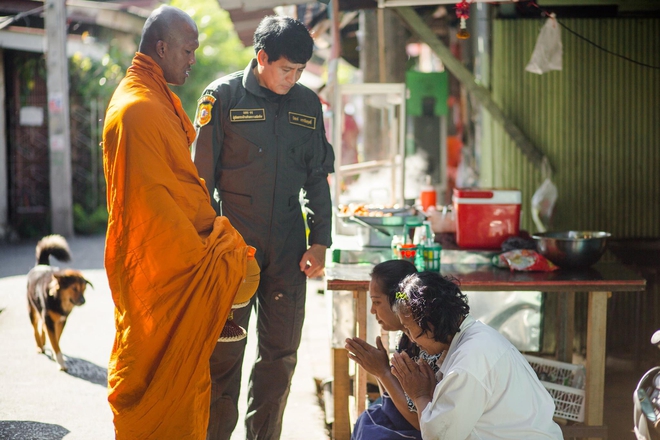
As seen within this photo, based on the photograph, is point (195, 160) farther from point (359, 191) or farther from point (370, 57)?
point (370, 57)

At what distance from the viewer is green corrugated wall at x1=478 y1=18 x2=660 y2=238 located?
600 centimetres

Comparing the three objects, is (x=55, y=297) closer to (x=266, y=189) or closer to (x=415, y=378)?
(x=266, y=189)

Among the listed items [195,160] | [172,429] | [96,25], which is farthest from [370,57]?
[96,25]

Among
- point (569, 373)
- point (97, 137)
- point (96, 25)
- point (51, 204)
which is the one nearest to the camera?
point (569, 373)

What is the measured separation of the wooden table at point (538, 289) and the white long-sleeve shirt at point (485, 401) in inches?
52.7

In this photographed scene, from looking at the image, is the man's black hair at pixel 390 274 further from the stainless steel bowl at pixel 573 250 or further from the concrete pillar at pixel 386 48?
the concrete pillar at pixel 386 48

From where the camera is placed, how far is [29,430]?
180 inches

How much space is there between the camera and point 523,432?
9.07ft

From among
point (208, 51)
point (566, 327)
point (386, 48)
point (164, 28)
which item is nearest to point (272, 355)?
point (164, 28)

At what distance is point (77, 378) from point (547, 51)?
13.6 ft

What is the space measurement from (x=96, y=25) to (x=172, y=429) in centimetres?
1444

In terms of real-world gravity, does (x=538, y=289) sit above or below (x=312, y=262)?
below

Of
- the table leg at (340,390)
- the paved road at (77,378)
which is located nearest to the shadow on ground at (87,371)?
the paved road at (77,378)

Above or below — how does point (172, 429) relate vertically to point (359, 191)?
below
